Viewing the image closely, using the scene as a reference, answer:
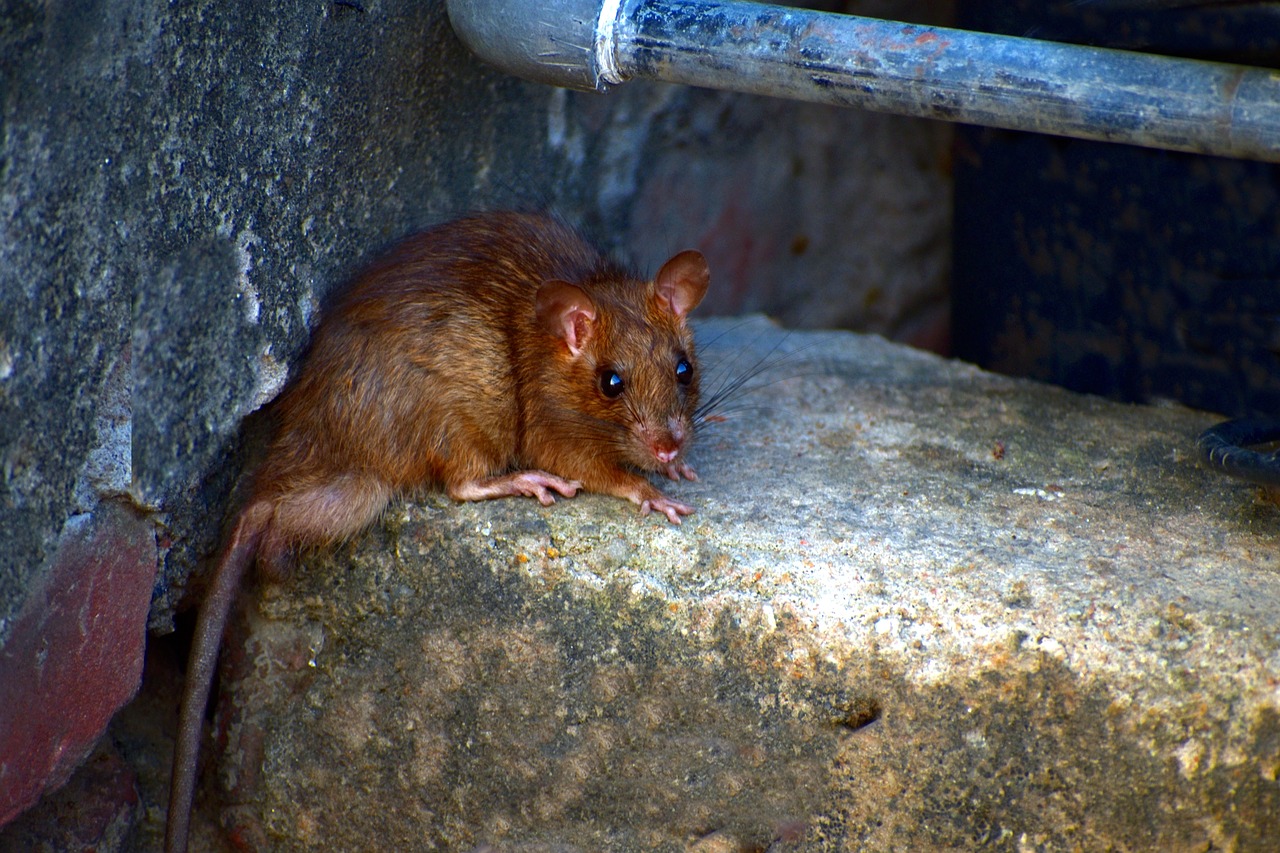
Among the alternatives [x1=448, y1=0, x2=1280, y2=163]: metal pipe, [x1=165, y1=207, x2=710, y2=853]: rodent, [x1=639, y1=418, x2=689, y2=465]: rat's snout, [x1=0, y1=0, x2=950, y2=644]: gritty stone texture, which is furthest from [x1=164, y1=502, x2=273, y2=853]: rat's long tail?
[x1=448, y1=0, x2=1280, y2=163]: metal pipe

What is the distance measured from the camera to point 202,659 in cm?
279

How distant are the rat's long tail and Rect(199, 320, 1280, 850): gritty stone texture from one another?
0.20 metres

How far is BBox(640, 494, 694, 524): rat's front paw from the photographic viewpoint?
3.00 m

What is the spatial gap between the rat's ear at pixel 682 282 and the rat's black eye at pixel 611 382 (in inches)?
12.3

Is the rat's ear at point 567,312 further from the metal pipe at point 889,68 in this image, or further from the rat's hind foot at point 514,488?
the metal pipe at point 889,68

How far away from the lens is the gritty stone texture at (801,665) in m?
2.41

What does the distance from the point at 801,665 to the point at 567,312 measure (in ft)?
3.75

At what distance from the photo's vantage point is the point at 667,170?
14.4ft

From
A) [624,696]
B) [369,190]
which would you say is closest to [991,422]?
[624,696]

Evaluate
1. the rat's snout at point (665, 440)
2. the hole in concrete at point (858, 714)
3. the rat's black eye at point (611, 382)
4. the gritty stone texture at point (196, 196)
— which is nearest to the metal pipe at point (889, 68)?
the gritty stone texture at point (196, 196)

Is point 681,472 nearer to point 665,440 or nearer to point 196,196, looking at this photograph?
point 665,440

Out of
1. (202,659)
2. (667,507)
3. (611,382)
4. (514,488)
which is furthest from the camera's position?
(611,382)

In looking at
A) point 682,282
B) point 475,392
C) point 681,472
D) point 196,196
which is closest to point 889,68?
point 682,282

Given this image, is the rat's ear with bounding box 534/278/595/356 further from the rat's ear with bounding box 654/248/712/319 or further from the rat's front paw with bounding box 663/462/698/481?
the rat's front paw with bounding box 663/462/698/481
